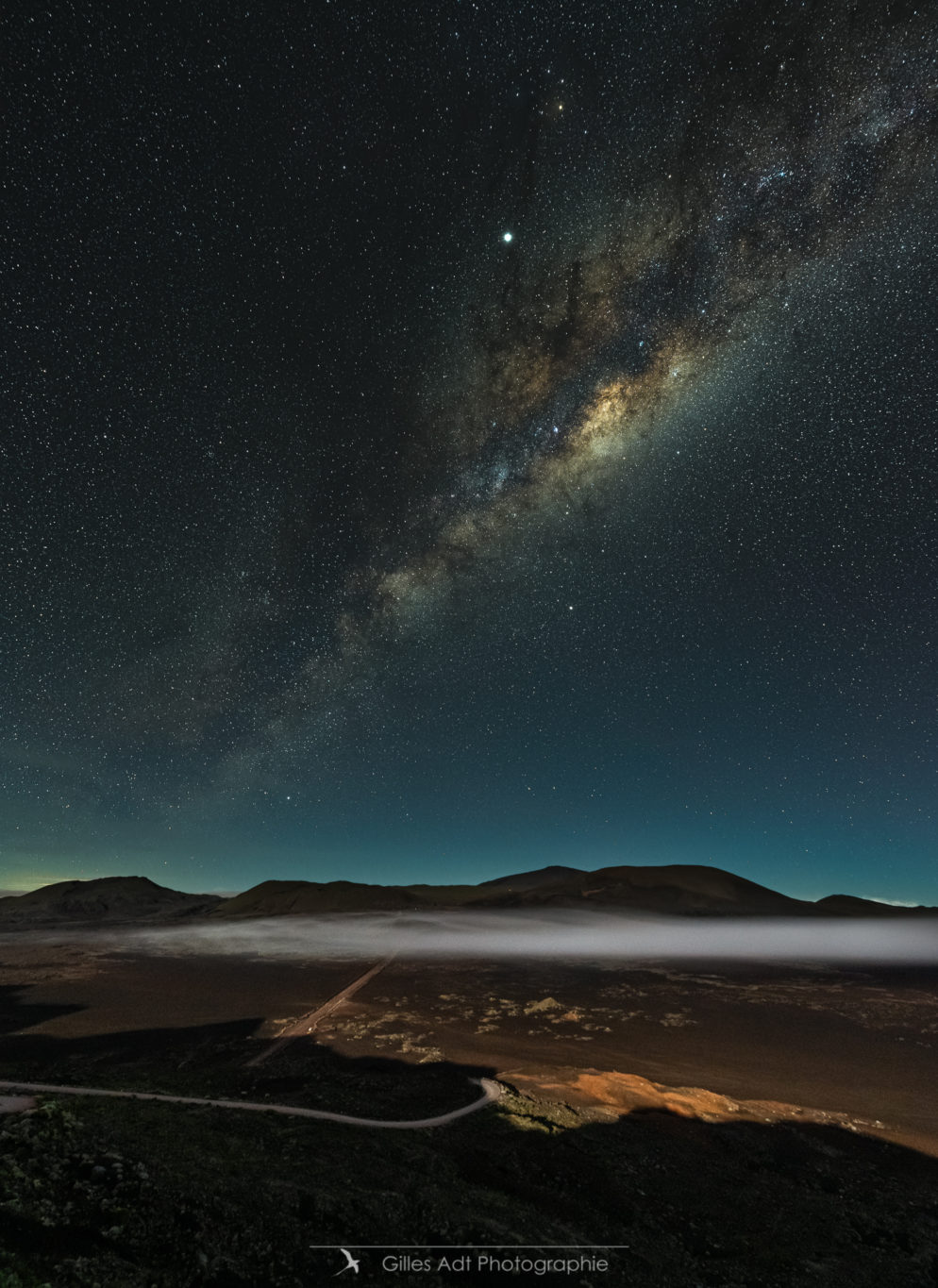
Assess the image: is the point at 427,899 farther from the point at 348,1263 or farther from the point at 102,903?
the point at 348,1263

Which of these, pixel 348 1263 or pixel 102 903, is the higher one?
pixel 348 1263

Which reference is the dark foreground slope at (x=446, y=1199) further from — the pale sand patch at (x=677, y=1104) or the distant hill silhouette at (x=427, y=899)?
the distant hill silhouette at (x=427, y=899)

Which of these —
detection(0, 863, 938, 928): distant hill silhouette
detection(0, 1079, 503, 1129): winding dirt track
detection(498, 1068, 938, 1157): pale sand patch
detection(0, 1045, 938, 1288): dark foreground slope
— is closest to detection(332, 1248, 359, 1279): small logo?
detection(0, 1045, 938, 1288): dark foreground slope

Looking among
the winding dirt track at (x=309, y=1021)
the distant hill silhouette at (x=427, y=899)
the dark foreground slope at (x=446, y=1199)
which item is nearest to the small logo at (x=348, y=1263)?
the dark foreground slope at (x=446, y=1199)

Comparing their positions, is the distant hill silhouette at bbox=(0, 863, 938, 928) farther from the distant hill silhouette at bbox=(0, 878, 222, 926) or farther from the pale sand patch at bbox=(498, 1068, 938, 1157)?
the pale sand patch at bbox=(498, 1068, 938, 1157)

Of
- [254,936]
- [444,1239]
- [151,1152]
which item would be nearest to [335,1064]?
[151,1152]

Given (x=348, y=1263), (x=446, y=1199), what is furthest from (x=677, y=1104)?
(x=348, y=1263)
